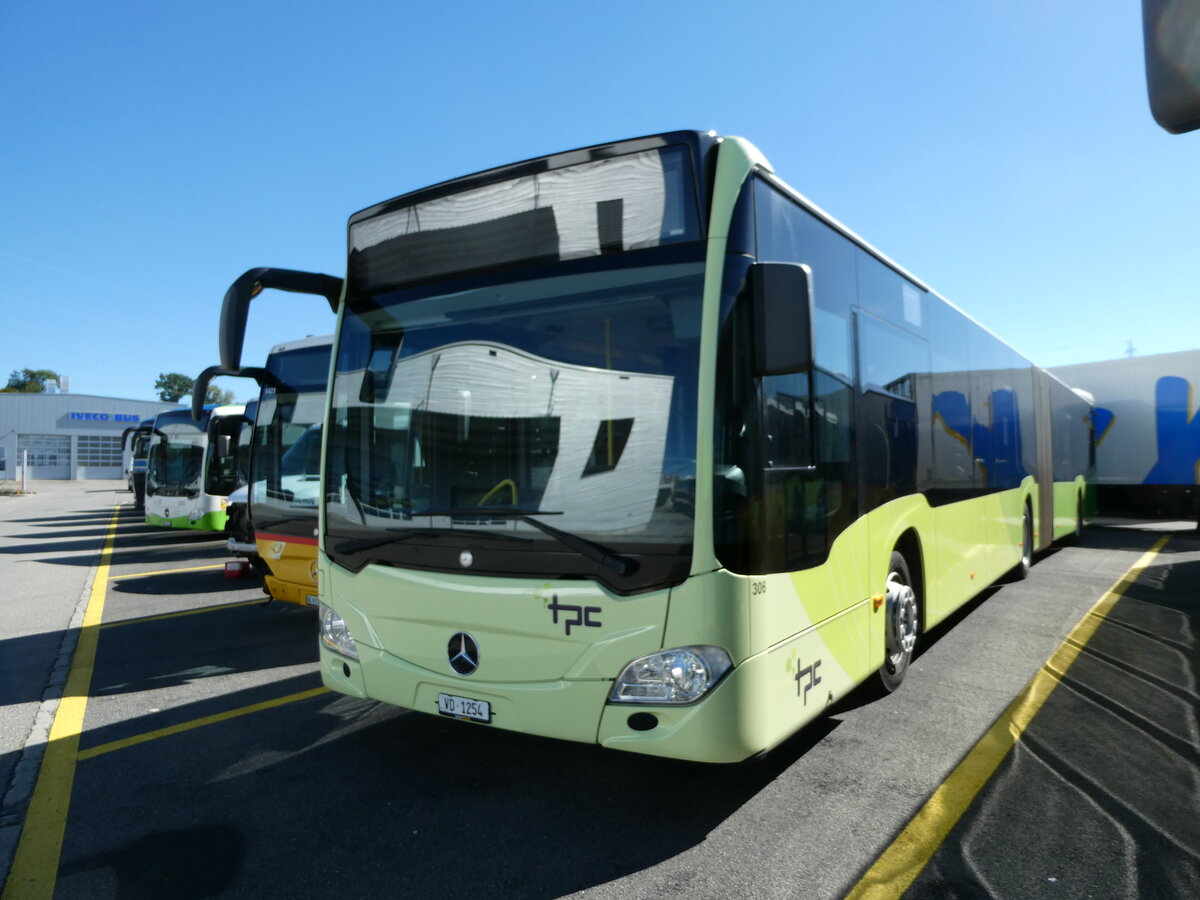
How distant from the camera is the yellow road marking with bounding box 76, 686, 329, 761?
4508 mm

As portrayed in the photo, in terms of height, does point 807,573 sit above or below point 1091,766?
above

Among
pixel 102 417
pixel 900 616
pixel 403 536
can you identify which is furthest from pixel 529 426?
pixel 102 417

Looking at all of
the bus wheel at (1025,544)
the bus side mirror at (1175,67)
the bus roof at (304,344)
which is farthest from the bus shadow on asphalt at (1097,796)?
the bus roof at (304,344)

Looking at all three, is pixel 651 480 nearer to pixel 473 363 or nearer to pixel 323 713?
pixel 473 363

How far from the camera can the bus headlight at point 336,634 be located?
399cm

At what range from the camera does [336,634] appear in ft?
13.4

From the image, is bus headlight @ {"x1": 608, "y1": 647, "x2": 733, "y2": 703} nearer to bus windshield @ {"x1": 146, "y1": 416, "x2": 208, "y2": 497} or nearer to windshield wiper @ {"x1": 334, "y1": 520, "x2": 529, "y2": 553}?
windshield wiper @ {"x1": 334, "y1": 520, "x2": 529, "y2": 553}

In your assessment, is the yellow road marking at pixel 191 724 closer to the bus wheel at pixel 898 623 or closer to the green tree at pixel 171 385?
the bus wheel at pixel 898 623

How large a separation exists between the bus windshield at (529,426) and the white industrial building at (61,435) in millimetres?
70493

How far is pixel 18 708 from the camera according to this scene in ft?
17.6

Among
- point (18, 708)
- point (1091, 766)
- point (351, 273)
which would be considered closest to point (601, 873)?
point (1091, 766)

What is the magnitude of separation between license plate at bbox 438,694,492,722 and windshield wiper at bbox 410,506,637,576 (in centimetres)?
83

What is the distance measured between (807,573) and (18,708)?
5.45 m

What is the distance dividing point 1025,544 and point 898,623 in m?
5.43
